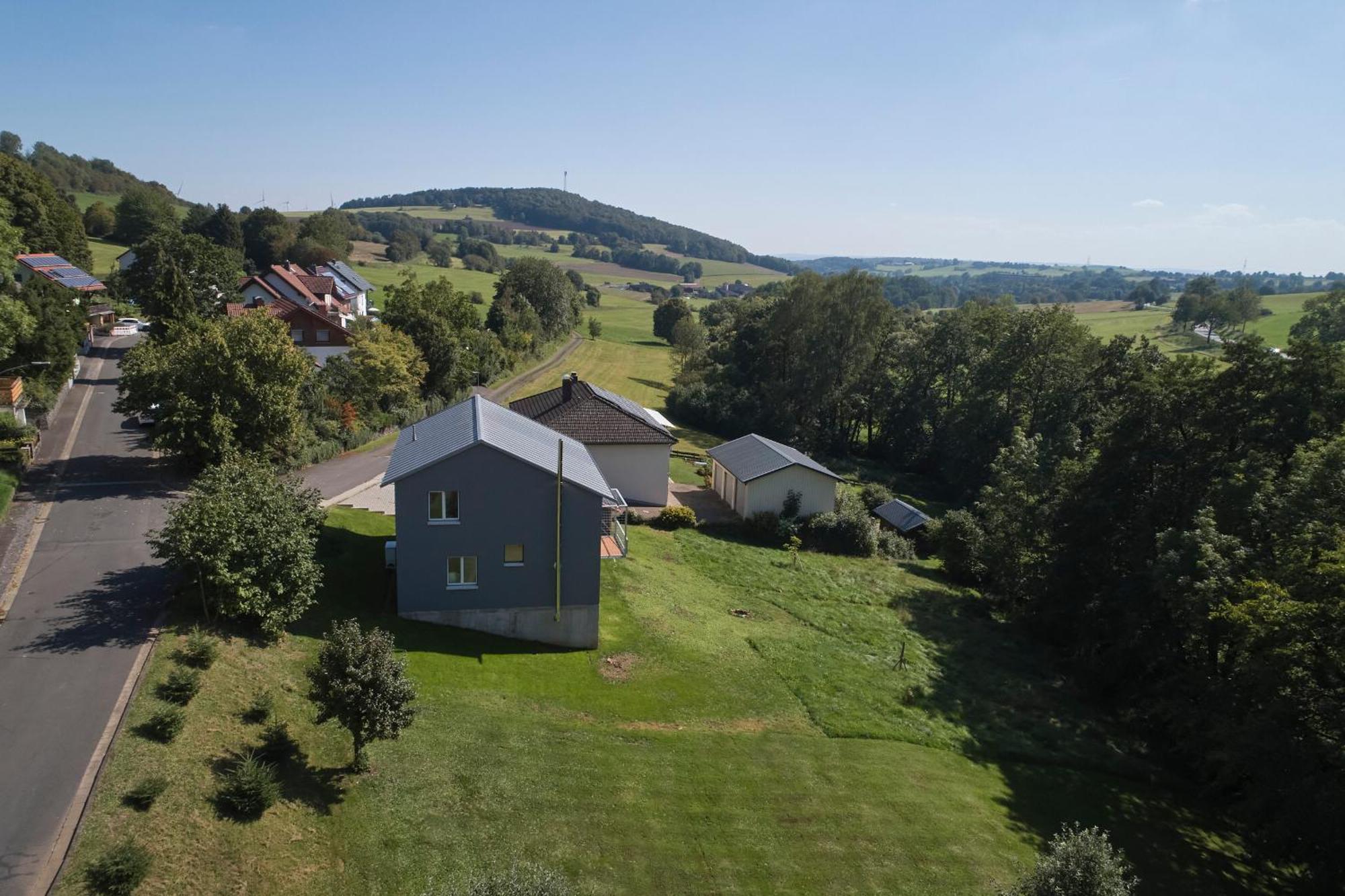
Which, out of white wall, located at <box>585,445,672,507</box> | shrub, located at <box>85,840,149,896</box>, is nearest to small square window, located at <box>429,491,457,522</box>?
shrub, located at <box>85,840,149,896</box>

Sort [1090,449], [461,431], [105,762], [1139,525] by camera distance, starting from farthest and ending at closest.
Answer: [1090,449] → [1139,525] → [461,431] → [105,762]

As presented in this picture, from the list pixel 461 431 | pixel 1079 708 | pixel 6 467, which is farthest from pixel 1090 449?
pixel 6 467

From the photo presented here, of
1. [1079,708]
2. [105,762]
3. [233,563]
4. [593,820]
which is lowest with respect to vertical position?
[1079,708]

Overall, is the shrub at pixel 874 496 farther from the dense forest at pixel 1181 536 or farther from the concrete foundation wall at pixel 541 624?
the concrete foundation wall at pixel 541 624

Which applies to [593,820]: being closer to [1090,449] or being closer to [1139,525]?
[1139,525]

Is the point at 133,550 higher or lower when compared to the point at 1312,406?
lower

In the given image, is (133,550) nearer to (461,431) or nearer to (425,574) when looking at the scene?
(425,574)

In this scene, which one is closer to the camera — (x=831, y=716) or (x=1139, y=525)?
(x=831, y=716)

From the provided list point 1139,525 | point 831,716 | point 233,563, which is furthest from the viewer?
point 1139,525
